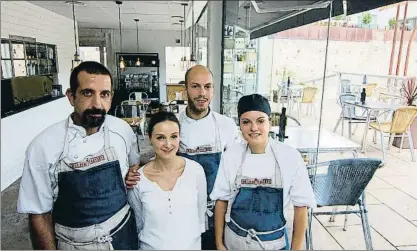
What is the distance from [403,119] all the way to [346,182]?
2.20 m

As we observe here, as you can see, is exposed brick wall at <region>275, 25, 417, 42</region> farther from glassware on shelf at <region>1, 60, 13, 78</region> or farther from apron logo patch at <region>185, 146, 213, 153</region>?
glassware on shelf at <region>1, 60, 13, 78</region>

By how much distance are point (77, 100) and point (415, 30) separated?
1.41 m

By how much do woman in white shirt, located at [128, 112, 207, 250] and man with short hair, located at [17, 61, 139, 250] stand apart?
0.06 m

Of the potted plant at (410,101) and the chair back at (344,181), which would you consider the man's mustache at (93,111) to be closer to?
the chair back at (344,181)

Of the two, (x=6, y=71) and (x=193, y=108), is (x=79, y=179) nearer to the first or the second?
(x=193, y=108)

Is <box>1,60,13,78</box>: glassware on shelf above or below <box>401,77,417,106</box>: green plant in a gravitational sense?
above

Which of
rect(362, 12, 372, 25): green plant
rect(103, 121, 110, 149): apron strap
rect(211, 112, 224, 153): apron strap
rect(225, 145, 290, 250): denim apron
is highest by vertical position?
rect(362, 12, 372, 25): green plant

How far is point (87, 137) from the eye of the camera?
0.79 m

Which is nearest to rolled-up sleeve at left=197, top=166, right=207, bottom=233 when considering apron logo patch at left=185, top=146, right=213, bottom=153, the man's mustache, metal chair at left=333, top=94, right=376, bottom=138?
apron logo patch at left=185, top=146, right=213, bottom=153

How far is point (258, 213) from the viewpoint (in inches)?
31.9

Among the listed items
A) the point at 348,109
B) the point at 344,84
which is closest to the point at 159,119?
the point at 344,84

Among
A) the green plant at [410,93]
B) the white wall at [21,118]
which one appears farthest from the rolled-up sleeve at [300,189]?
the green plant at [410,93]

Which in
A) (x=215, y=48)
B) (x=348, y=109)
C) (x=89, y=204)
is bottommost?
(x=348, y=109)

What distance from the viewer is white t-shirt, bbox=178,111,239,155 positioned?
1130 mm
